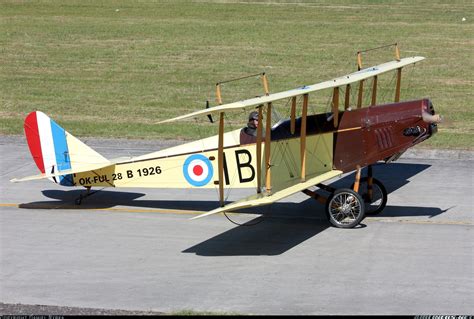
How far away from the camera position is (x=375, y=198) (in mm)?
16391

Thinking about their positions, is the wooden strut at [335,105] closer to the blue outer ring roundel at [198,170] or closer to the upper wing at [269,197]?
the upper wing at [269,197]

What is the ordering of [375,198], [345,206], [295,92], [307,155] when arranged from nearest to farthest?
[295,92] < [345,206] < [307,155] < [375,198]

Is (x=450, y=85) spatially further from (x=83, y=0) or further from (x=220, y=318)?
(x=83, y=0)

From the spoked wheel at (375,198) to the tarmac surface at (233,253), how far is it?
220mm

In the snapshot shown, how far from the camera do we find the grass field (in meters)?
25.3

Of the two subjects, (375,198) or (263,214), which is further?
(375,198)

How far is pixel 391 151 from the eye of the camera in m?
15.4

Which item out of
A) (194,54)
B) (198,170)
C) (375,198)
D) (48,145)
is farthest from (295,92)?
(194,54)

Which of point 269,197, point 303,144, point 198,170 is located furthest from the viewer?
point 198,170

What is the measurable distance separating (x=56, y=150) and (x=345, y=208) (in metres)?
4.99

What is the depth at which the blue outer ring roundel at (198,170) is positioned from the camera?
15516mm

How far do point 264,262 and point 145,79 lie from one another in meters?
17.1

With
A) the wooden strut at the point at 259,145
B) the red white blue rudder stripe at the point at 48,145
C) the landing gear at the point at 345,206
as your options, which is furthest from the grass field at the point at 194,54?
the wooden strut at the point at 259,145

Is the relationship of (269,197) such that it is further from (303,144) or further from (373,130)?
(373,130)
